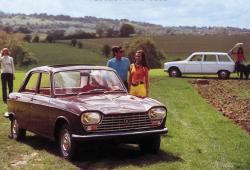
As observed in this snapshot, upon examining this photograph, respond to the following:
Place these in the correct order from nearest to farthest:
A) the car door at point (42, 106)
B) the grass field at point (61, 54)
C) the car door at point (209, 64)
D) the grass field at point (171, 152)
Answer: the grass field at point (171, 152)
the car door at point (42, 106)
the car door at point (209, 64)
the grass field at point (61, 54)

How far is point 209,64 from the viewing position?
3694 cm

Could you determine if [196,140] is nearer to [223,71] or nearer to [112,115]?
[112,115]

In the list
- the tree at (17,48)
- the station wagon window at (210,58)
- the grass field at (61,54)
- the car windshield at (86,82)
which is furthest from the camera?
the tree at (17,48)

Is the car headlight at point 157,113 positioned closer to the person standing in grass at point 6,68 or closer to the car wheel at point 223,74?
the person standing in grass at point 6,68

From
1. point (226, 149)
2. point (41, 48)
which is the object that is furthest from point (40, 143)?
point (41, 48)

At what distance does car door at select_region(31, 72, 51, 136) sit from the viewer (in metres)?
10.7

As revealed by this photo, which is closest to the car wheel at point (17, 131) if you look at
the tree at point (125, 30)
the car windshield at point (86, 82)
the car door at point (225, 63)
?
the car windshield at point (86, 82)

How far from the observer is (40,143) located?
12.0 meters

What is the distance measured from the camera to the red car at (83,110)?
9516mm

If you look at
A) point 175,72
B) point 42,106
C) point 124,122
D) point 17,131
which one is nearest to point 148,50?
point 175,72

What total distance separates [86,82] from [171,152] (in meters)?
2.12

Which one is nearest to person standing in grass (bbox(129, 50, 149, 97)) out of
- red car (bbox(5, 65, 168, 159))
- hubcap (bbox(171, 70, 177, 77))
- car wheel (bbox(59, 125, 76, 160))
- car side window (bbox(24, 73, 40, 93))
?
red car (bbox(5, 65, 168, 159))

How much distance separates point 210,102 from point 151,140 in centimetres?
1068

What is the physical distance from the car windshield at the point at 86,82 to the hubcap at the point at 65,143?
3.21 ft
